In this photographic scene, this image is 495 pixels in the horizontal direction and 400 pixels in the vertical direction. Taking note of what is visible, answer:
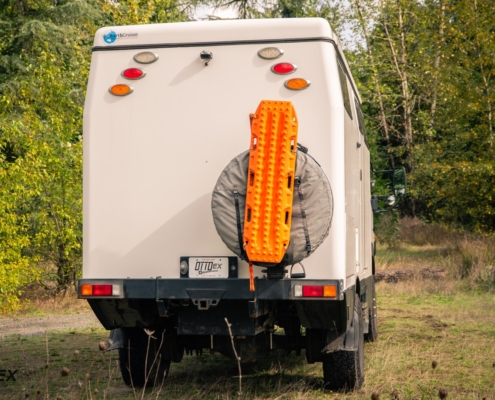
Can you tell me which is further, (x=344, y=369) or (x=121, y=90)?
(x=344, y=369)

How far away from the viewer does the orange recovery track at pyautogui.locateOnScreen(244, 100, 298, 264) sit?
18.9ft

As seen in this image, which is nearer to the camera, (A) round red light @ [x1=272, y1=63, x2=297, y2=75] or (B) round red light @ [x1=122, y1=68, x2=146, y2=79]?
(A) round red light @ [x1=272, y1=63, x2=297, y2=75]

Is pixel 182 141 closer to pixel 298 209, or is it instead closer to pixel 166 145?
pixel 166 145

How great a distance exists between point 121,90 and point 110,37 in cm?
45

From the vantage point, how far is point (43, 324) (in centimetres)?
1332

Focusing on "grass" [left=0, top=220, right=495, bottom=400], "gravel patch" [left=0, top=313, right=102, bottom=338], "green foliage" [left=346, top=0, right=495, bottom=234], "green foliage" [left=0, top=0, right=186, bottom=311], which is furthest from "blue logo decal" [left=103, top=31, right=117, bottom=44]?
"green foliage" [left=346, top=0, right=495, bottom=234]

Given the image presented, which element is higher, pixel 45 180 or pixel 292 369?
pixel 45 180

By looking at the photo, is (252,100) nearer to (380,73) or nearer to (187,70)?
(187,70)

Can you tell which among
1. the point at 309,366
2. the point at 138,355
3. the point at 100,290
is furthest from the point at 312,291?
the point at 309,366

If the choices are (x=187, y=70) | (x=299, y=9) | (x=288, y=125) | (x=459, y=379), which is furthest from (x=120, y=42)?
(x=299, y=9)

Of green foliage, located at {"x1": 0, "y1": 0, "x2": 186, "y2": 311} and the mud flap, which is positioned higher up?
green foliage, located at {"x1": 0, "y1": 0, "x2": 186, "y2": 311}

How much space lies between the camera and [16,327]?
Answer: 518 inches

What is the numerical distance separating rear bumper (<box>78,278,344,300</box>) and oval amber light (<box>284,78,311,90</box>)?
4.92ft

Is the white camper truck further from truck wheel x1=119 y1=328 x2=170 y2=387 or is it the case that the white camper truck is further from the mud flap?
truck wheel x1=119 y1=328 x2=170 y2=387
